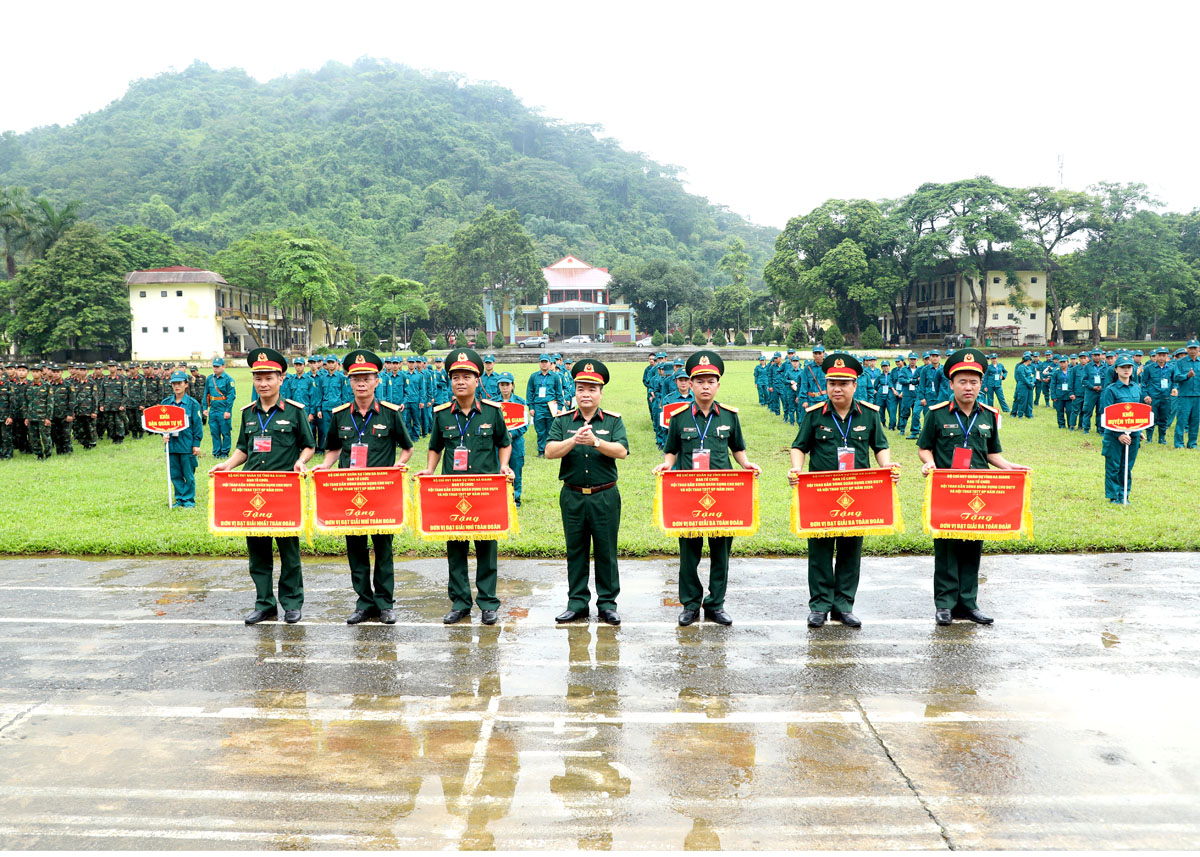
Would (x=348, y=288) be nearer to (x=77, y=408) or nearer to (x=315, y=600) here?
(x=77, y=408)

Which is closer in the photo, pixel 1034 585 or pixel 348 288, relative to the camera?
pixel 1034 585

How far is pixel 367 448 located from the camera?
284 inches

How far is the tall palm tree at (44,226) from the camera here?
60469 millimetres

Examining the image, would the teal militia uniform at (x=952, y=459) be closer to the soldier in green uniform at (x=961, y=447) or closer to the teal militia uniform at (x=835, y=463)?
the soldier in green uniform at (x=961, y=447)

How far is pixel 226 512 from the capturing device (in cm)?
697

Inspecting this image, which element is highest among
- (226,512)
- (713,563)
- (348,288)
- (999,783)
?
(348,288)

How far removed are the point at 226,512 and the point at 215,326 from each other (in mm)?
60514

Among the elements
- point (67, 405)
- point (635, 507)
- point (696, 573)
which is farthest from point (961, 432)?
point (67, 405)

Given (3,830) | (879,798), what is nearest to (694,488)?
(879,798)

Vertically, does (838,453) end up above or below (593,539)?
above

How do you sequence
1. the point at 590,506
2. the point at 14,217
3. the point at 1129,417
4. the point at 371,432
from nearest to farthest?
the point at 590,506
the point at 371,432
the point at 1129,417
the point at 14,217

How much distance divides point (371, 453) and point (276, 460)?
0.83 m

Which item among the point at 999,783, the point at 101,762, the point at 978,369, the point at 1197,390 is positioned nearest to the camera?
the point at 999,783

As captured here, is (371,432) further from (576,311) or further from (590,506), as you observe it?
(576,311)
